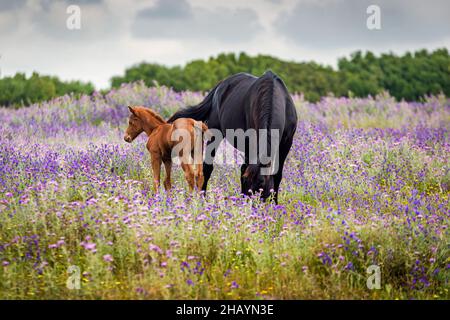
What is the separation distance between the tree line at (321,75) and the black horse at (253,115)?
14.8m

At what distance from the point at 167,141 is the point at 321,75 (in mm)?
23159

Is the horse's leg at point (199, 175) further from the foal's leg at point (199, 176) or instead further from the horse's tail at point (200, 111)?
the horse's tail at point (200, 111)

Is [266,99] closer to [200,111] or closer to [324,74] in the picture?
[200,111]

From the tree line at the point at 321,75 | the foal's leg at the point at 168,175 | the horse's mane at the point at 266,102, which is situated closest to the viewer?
the horse's mane at the point at 266,102

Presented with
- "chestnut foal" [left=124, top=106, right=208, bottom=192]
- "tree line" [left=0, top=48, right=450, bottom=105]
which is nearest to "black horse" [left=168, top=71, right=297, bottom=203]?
"chestnut foal" [left=124, top=106, right=208, bottom=192]

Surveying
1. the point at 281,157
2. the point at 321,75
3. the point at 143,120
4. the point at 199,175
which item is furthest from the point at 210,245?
the point at 321,75

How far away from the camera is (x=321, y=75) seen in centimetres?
2920

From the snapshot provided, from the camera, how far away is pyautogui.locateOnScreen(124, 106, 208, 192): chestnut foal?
6.88 meters

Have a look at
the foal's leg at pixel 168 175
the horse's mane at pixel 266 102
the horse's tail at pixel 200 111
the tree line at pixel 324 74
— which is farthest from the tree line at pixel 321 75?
the horse's mane at pixel 266 102

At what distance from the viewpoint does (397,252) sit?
17.3 ft

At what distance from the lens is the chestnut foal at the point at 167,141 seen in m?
6.88
